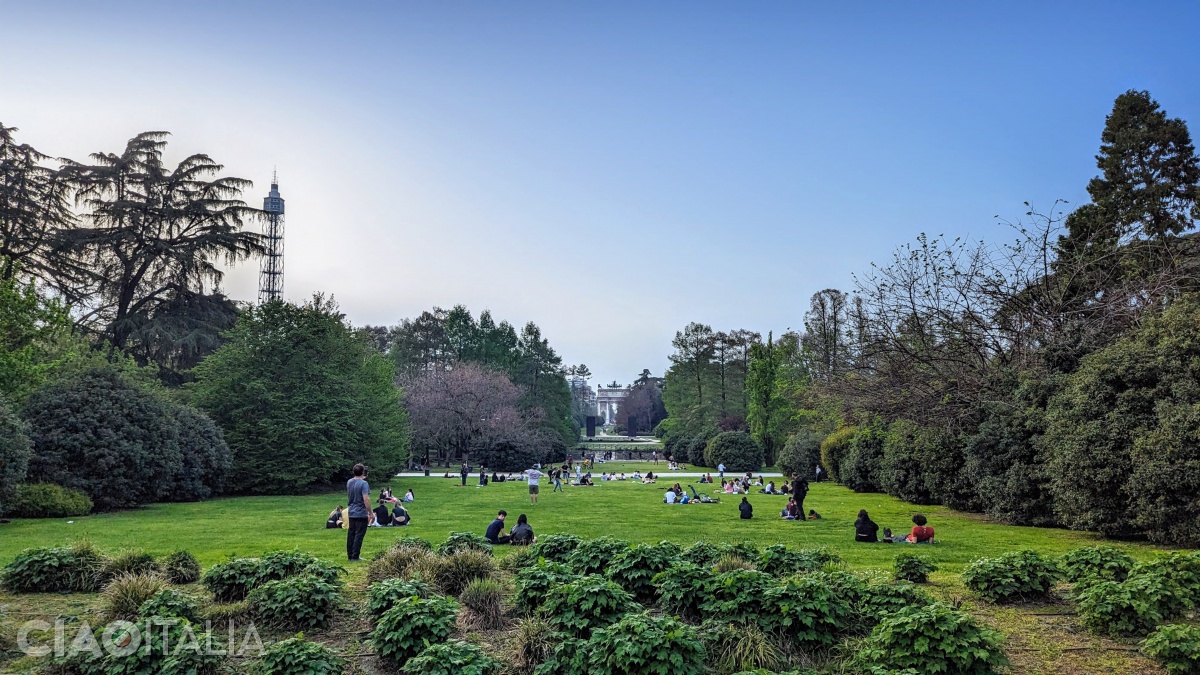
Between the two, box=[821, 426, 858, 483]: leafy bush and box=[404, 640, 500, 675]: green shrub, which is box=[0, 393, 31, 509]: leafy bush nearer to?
box=[404, 640, 500, 675]: green shrub

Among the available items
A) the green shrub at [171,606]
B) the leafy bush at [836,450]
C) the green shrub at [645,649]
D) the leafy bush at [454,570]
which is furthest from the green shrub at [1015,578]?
the leafy bush at [836,450]

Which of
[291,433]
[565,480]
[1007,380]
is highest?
[1007,380]

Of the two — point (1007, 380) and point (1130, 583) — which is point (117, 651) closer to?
point (1130, 583)

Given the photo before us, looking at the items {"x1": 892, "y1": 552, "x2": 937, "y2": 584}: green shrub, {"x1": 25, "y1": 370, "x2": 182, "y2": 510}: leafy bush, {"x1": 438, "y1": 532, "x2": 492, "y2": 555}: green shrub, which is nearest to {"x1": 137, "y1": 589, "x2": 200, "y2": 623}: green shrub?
{"x1": 438, "y1": 532, "x2": 492, "y2": 555}: green shrub

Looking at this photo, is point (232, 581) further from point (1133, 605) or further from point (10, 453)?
point (10, 453)

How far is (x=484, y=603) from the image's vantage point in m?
8.03

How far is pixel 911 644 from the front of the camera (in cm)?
611

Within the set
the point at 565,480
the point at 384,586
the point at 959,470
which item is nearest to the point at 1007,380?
the point at 959,470

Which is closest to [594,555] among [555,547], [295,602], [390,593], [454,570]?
[555,547]

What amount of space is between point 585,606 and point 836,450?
32.2m

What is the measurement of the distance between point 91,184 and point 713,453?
38.8 meters

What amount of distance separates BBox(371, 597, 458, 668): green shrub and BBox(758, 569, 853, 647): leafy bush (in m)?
3.01

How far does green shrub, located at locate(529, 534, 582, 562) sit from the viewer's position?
9.95 m

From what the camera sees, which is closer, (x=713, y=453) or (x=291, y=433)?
Answer: (x=291, y=433)
